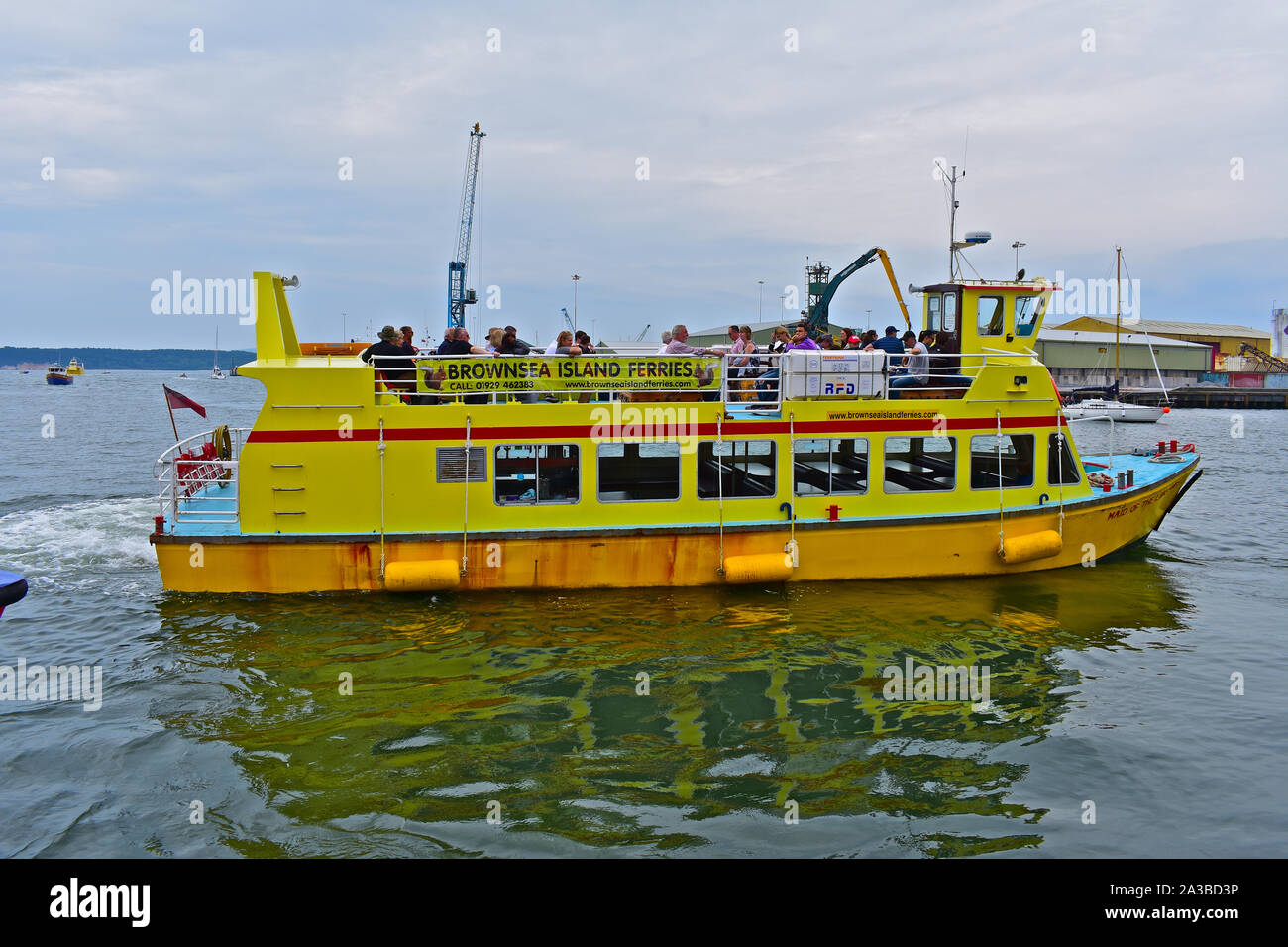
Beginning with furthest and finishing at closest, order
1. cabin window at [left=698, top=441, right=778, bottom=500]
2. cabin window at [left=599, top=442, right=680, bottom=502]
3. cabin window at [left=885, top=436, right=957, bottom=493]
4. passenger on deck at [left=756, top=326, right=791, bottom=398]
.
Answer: cabin window at [left=599, top=442, right=680, bottom=502]
passenger on deck at [left=756, top=326, right=791, bottom=398]
cabin window at [left=885, top=436, right=957, bottom=493]
cabin window at [left=698, top=441, right=778, bottom=500]

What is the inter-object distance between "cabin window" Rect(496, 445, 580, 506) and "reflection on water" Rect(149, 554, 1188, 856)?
1.58m

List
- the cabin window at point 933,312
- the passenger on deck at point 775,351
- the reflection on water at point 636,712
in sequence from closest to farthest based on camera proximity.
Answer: the reflection on water at point 636,712, the passenger on deck at point 775,351, the cabin window at point 933,312

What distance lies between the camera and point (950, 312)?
15.5 meters

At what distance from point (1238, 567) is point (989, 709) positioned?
10173mm

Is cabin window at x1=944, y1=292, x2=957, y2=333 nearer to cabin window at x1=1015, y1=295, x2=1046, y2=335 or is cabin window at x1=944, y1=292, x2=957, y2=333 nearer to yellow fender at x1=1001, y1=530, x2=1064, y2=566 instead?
cabin window at x1=1015, y1=295, x2=1046, y2=335

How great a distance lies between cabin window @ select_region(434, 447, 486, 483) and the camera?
12906mm

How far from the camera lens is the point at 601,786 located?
776 centimetres

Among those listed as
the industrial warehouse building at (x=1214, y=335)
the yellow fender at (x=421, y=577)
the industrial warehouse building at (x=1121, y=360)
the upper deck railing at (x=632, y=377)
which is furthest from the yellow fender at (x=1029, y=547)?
the industrial warehouse building at (x=1214, y=335)

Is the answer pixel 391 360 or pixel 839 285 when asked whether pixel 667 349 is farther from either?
pixel 839 285

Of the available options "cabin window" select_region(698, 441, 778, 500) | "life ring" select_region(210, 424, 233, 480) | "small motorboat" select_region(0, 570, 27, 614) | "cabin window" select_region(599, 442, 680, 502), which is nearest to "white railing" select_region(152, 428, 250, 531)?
"life ring" select_region(210, 424, 233, 480)

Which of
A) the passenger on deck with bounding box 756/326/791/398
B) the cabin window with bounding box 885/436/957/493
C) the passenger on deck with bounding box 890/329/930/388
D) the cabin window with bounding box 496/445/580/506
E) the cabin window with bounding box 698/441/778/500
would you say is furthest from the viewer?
the passenger on deck with bounding box 890/329/930/388

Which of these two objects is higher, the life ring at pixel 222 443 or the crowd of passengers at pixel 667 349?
the crowd of passengers at pixel 667 349

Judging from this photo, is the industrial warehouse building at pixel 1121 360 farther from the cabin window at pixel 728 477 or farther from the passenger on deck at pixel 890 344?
the cabin window at pixel 728 477

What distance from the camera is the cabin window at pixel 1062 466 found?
14.3m
